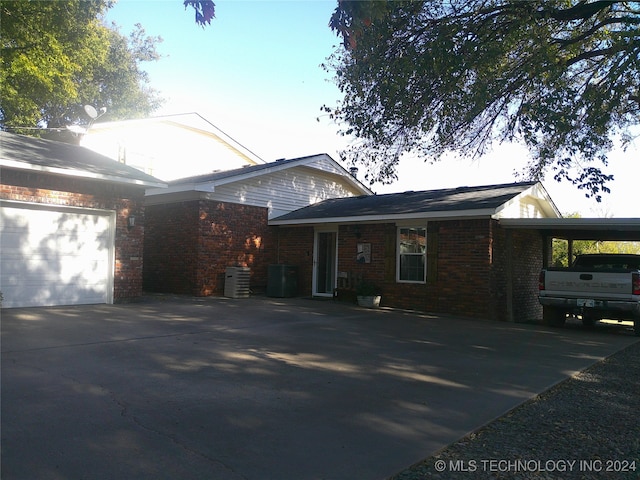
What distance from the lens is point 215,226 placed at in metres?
15.5

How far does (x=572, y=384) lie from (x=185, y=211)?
12.4 metres

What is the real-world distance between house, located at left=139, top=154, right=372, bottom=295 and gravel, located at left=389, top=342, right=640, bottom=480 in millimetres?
11573

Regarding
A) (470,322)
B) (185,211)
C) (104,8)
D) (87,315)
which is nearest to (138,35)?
(104,8)

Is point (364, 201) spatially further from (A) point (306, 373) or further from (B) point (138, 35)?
(B) point (138, 35)

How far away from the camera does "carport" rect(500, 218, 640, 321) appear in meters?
11.2

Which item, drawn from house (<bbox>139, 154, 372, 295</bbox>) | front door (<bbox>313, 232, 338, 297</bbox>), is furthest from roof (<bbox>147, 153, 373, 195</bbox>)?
front door (<bbox>313, 232, 338, 297</bbox>)

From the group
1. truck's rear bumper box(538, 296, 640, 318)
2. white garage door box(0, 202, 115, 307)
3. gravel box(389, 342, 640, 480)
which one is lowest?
gravel box(389, 342, 640, 480)

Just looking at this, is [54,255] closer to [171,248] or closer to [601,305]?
[171,248]

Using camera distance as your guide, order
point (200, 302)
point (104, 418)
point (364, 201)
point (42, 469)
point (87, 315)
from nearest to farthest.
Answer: point (42, 469)
point (104, 418)
point (87, 315)
point (200, 302)
point (364, 201)

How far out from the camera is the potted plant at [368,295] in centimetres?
1401

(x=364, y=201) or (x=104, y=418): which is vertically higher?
(x=364, y=201)

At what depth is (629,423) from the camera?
477cm

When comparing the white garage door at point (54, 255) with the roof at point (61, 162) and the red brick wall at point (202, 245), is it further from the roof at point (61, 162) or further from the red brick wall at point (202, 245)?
the red brick wall at point (202, 245)

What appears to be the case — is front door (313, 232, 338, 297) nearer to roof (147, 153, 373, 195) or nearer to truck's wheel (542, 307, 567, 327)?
roof (147, 153, 373, 195)
